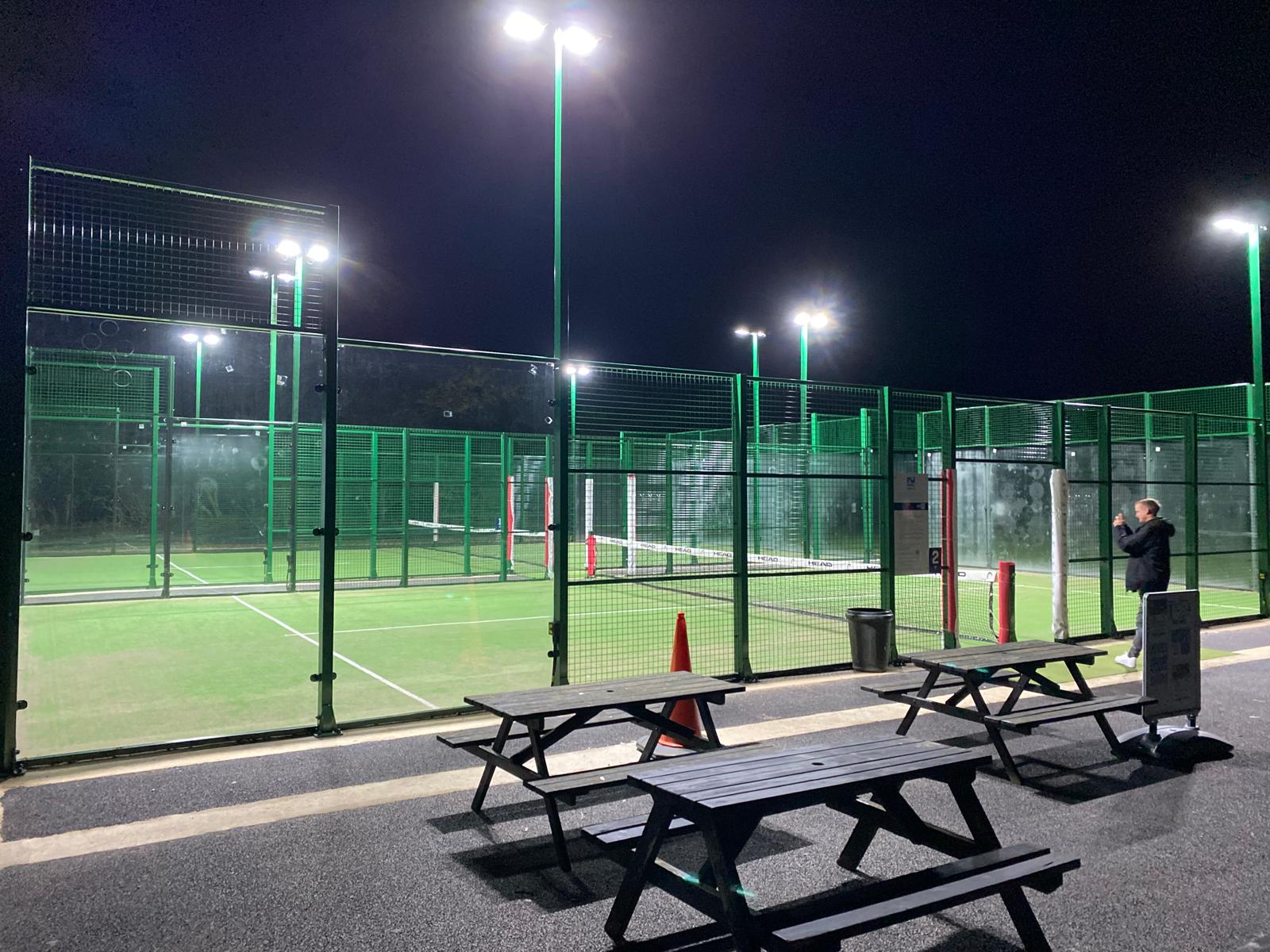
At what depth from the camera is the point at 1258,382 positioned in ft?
46.8

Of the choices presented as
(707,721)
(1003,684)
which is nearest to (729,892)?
(707,721)

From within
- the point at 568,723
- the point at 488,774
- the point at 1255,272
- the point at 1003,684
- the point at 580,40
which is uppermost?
the point at 580,40

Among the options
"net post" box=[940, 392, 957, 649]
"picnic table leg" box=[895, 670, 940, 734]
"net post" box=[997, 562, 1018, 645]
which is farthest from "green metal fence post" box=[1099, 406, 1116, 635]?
"picnic table leg" box=[895, 670, 940, 734]

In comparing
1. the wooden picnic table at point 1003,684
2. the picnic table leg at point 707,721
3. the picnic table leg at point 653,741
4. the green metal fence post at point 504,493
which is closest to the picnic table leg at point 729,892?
the picnic table leg at point 707,721

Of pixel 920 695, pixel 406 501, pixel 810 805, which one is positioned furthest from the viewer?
pixel 406 501

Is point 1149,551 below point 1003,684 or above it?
above

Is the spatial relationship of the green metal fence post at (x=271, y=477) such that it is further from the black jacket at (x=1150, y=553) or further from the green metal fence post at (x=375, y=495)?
the black jacket at (x=1150, y=553)

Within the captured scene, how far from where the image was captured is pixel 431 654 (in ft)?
33.3

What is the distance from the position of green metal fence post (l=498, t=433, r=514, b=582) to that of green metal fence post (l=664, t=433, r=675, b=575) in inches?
125

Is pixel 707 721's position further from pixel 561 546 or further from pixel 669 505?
pixel 669 505

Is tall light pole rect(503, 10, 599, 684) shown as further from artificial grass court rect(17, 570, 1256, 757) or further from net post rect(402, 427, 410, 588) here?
net post rect(402, 427, 410, 588)

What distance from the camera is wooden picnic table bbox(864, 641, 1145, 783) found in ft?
18.9

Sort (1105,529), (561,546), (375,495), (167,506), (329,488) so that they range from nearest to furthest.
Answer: (329,488), (561,546), (1105,529), (167,506), (375,495)

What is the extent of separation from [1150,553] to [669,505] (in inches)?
262
